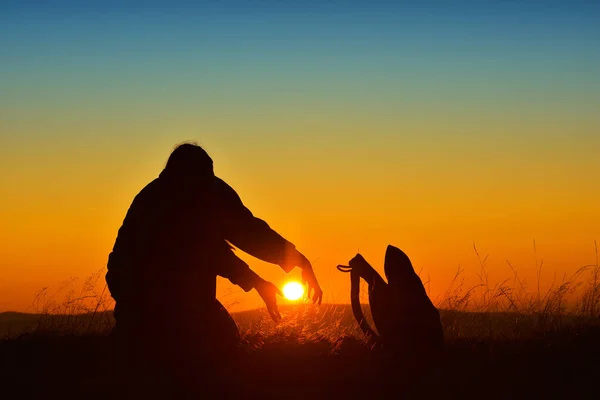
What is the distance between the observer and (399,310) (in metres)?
8.77

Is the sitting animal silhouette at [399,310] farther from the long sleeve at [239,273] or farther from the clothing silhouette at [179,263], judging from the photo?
the long sleeve at [239,273]

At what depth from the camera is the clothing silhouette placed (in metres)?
8.16

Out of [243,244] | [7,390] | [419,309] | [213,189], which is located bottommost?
[7,390]

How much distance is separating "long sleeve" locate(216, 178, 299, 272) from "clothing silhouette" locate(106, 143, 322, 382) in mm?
13

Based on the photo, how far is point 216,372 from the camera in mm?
7344

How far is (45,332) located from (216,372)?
3654mm

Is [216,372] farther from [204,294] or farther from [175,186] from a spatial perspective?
[175,186]

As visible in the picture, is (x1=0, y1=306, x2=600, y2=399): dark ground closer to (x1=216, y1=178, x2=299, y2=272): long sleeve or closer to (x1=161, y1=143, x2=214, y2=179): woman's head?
(x1=216, y1=178, x2=299, y2=272): long sleeve

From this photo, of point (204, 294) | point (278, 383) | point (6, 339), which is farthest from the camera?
point (6, 339)

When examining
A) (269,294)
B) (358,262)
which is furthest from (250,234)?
(358,262)

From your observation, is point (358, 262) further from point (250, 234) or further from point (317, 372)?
point (317, 372)

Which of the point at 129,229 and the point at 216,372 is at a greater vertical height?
the point at 129,229

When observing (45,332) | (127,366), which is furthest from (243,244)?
(45,332)

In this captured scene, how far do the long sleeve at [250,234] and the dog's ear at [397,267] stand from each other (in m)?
1.09
